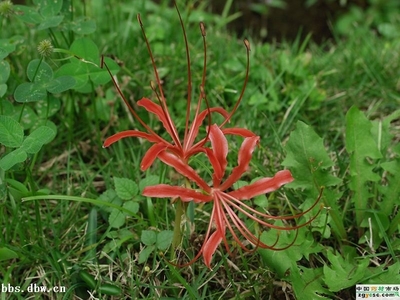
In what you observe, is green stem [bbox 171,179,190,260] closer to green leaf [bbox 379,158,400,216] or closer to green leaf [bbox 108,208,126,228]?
green leaf [bbox 108,208,126,228]

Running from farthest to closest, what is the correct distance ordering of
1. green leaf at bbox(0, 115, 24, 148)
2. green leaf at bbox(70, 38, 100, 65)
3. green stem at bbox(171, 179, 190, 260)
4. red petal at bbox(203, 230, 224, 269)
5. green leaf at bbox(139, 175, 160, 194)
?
green leaf at bbox(70, 38, 100, 65)
green leaf at bbox(139, 175, 160, 194)
green leaf at bbox(0, 115, 24, 148)
green stem at bbox(171, 179, 190, 260)
red petal at bbox(203, 230, 224, 269)

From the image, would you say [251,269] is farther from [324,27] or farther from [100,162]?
[324,27]

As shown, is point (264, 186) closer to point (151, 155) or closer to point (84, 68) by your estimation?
point (151, 155)

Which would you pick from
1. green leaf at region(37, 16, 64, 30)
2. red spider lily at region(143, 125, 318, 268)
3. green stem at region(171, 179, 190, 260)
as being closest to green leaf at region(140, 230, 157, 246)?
green stem at region(171, 179, 190, 260)

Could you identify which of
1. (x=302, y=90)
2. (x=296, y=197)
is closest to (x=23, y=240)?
(x=296, y=197)

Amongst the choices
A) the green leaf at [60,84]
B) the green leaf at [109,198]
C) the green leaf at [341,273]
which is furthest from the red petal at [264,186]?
the green leaf at [60,84]

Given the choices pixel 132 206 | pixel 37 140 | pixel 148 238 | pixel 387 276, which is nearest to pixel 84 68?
pixel 37 140
